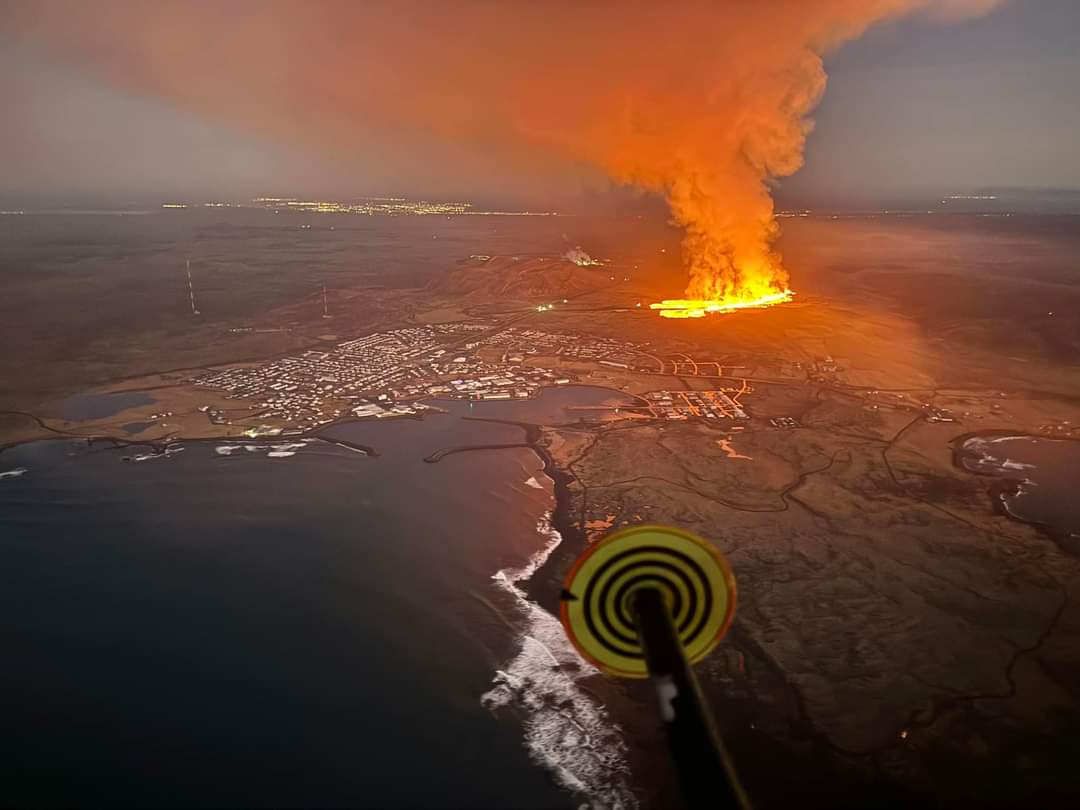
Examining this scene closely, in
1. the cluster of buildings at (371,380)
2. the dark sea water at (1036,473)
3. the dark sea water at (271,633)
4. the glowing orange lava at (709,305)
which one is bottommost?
the dark sea water at (271,633)

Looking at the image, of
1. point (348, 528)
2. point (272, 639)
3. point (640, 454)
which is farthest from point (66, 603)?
point (640, 454)

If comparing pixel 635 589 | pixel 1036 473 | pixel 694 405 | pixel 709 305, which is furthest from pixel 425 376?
pixel 635 589

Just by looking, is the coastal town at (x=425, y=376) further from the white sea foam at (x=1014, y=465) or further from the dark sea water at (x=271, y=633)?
the white sea foam at (x=1014, y=465)

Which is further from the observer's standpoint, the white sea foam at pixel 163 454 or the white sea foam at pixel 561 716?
the white sea foam at pixel 163 454

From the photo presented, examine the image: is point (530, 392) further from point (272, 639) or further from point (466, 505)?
point (272, 639)

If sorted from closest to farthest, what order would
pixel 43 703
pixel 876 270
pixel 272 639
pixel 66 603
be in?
pixel 43 703
pixel 272 639
pixel 66 603
pixel 876 270

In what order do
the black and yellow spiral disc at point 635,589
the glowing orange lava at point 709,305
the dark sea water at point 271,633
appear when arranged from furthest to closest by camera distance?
the glowing orange lava at point 709,305, the dark sea water at point 271,633, the black and yellow spiral disc at point 635,589

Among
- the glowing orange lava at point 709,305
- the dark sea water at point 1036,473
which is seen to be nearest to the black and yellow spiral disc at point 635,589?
the dark sea water at point 1036,473

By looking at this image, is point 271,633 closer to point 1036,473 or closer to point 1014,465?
point 1014,465
